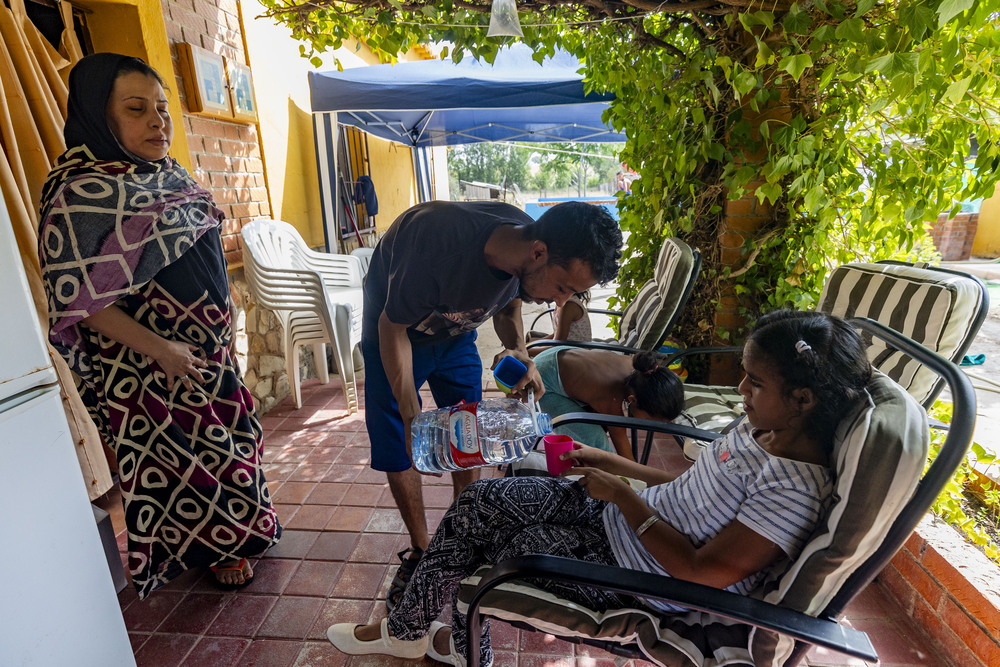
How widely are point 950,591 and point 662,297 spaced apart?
1.51m

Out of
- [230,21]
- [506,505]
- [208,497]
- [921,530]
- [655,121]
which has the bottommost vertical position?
[921,530]

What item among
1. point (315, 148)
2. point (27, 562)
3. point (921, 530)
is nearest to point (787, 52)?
point (921, 530)

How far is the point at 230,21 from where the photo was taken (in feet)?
11.3

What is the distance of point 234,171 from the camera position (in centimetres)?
344

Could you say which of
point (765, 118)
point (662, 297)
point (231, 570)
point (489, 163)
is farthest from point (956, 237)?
point (489, 163)

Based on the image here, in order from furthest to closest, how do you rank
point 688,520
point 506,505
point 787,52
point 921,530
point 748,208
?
point 748,208, point 787,52, point 921,530, point 506,505, point 688,520

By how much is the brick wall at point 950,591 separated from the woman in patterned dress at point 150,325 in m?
2.36

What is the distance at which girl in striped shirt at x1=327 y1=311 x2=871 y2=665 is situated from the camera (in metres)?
1.09

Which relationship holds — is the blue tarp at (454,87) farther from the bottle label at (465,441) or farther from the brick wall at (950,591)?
the brick wall at (950,591)

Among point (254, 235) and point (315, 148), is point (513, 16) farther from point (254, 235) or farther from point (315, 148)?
point (315, 148)

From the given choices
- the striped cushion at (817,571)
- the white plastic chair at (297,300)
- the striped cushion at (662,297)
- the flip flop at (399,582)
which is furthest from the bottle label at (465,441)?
the white plastic chair at (297,300)

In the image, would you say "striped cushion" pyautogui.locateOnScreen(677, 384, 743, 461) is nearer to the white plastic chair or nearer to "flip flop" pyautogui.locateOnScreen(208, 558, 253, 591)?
"flip flop" pyautogui.locateOnScreen(208, 558, 253, 591)

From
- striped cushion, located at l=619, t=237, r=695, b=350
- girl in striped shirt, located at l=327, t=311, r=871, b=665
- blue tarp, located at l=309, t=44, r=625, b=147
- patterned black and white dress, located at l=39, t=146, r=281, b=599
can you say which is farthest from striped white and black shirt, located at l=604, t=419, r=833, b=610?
blue tarp, located at l=309, t=44, r=625, b=147

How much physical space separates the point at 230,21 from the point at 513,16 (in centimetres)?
236
